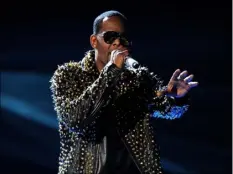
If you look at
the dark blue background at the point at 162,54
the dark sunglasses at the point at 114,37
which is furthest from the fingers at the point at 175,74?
the dark blue background at the point at 162,54

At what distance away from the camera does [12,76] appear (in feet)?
10.6

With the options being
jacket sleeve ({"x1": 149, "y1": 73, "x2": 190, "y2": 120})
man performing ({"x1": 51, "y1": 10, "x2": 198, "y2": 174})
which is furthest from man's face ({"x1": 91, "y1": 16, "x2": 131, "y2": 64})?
jacket sleeve ({"x1": 149, "y1": 73, "x2": 190, "y2": 120})

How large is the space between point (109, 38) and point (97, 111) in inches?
11.9

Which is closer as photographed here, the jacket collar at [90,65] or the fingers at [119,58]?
the fingers at [119,58]

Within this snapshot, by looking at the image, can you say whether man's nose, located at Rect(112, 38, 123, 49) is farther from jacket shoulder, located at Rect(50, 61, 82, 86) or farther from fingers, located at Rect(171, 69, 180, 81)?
fingers, located at Rect(171, 69, 180, 81)

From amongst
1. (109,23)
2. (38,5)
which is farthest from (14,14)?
(109,23)

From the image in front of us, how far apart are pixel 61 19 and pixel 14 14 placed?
305mm

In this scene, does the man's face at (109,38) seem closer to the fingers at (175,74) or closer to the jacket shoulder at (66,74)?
the jacket shoulder at (66,74)

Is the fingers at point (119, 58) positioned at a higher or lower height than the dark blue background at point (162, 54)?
lower

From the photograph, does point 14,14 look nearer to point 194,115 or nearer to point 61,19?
point 61,19

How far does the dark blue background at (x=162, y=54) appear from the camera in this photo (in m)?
3.02

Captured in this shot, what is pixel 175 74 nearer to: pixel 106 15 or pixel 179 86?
pixel 179 86

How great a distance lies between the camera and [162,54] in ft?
9.95

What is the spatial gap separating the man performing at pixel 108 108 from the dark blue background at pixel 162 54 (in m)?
1.24
